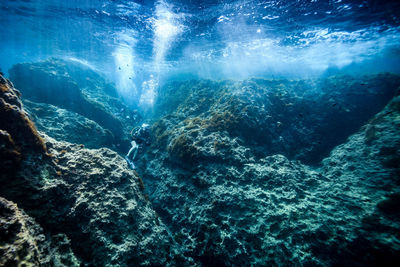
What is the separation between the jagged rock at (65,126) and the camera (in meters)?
7.84

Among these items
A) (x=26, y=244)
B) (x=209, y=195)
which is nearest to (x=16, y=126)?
(x=26, y=244)

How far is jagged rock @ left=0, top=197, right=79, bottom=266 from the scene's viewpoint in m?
1.83

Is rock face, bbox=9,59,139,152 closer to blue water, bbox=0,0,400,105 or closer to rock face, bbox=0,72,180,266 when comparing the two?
blue water, bbox=0,0,400,105

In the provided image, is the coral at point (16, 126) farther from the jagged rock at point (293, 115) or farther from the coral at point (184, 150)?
the jagged rock at point (293, 115)

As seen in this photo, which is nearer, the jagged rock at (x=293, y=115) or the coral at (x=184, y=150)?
the coral at (x=184, y=150)

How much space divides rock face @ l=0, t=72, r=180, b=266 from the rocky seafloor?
19 mm

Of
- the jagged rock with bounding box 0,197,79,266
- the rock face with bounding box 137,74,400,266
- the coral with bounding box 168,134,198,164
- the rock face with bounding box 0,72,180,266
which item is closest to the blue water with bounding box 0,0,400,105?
the rock face with bounding box 137,74,400,266

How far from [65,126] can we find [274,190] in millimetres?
10265

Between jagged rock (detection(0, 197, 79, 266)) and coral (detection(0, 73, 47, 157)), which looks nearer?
jagged rock (detection(0, 197, 79, 266))

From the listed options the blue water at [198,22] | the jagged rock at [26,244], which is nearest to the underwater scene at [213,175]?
the jagged rock at [26,244]

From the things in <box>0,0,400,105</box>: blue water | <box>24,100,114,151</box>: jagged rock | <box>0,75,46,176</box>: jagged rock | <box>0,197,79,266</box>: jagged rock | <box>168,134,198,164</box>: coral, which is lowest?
<box>24,100,114,151</box>: jagged rock

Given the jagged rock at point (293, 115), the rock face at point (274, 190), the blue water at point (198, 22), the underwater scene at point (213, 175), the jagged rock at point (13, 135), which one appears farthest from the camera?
the blue water at point (198, 22)

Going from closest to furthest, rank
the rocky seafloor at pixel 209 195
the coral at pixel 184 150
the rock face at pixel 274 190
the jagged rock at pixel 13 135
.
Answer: the jagged rock at pixel 13 135
the rocky seafloor at pixel 209 195
the rock face at pixel 274 190
the coral at pixel 184 150

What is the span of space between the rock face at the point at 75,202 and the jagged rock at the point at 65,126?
4764 millimetres
